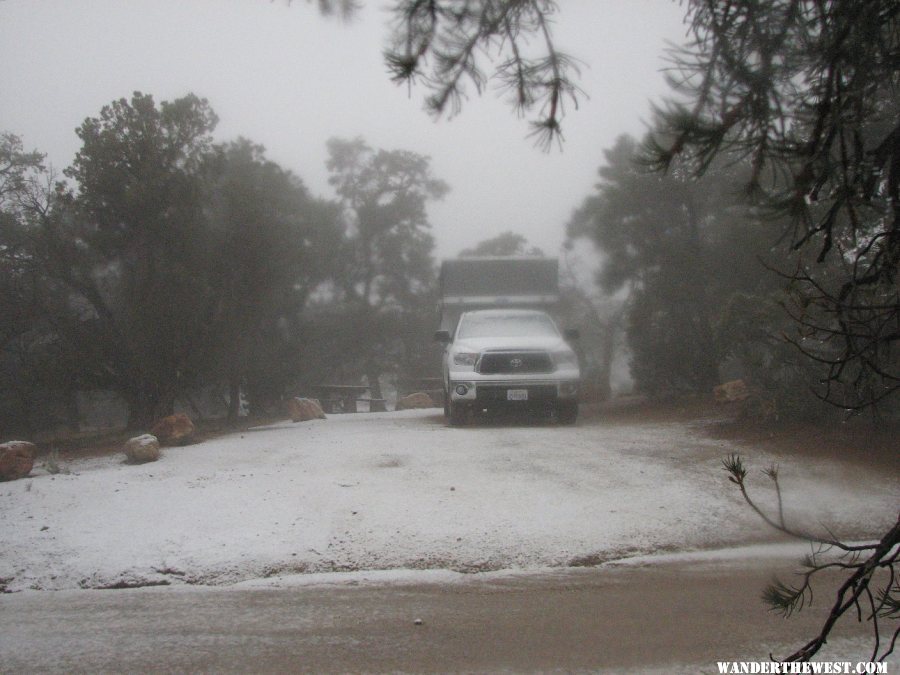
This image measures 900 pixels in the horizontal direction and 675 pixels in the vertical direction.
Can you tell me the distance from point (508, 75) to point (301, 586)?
324 centimetres

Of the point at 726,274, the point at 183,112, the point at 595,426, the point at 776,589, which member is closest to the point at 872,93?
the point at 776,589

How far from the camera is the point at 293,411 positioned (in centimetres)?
1528

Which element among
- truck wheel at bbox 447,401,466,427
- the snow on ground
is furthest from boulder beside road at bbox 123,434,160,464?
truck wheel at bbox 447,401,466,427

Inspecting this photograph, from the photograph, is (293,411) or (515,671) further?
(293,411)

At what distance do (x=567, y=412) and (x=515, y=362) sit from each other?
3.94 feet

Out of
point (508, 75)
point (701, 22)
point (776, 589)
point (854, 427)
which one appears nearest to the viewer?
point (776, 589)

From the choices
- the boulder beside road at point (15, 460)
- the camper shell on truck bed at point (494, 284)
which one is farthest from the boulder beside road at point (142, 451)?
the camper shell on truck bed at point (494, 284)

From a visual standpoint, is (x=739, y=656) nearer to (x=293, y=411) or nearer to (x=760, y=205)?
(x=760, y=205)

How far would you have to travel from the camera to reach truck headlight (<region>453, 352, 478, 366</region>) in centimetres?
1132

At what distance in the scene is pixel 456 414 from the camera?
450 inches

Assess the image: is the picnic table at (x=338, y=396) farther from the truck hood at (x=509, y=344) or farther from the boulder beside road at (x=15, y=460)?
the boulder beside road at (x=15, y=460)

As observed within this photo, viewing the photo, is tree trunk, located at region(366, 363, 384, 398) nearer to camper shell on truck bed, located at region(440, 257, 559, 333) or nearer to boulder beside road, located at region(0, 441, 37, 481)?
camper shell on truck bed, located at region(440, 257, 559, 333)

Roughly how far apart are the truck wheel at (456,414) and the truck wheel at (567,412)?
150cm

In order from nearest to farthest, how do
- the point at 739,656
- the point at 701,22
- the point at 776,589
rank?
the point at 776,589 → the point at 701,22 → the point at 739,656
